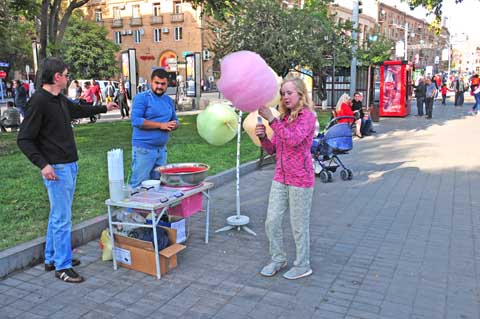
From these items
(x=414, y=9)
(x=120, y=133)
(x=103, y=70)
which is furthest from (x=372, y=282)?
(x=103, y=70)

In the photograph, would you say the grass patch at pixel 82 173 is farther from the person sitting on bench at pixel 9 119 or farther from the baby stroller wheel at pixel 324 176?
the baby stroller wheel at pixel 324 176

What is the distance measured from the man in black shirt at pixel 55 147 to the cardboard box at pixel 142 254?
17.9 inches

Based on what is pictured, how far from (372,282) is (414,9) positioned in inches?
525

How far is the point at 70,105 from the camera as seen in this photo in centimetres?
403

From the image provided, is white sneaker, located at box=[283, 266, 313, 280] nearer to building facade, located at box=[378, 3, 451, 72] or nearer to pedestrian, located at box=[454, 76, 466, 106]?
pedestrian, located at box=[454, 76, 466, 106]

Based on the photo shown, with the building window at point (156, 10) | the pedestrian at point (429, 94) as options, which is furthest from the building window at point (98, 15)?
the pedestrian at point (429, 94)

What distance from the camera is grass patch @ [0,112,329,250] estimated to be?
16.7ft

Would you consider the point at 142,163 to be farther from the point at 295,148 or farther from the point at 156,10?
the point at 156,10

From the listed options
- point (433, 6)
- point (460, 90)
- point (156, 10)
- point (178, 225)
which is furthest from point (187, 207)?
point (156, 10)

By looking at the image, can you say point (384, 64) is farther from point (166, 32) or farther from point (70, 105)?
point (166, 32)

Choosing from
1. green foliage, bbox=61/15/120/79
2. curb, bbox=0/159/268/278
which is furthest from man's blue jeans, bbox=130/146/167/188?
green foliage, bbox=61/15/120/79

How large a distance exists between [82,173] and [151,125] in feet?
11.7

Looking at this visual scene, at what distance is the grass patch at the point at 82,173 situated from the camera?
509cm

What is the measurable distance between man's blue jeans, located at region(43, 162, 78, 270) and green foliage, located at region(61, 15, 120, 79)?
1641 inches
